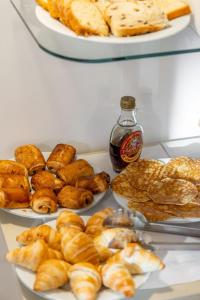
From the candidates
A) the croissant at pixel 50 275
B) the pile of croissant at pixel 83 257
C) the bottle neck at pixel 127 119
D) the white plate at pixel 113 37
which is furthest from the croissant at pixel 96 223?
the white plate at pixel 113 37

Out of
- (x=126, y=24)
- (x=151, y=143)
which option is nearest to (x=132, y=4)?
(x=126, y=24)

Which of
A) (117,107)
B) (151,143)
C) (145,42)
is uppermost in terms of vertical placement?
(145,42)

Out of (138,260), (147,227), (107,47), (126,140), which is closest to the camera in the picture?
(107,47)

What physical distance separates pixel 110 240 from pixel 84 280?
102 millimetres

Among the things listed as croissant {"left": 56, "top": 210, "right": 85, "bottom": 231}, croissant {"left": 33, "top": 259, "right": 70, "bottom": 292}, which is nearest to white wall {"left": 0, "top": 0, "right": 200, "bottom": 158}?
croissant {"left": 56, "top": 210, "right": 85, "bottom": 231}

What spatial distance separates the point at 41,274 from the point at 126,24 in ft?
1.25

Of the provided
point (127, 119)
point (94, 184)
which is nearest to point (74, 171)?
point (94, 184)

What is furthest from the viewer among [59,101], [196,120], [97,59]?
[196,120]

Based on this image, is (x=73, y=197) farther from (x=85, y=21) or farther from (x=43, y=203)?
(x=85, y=21)

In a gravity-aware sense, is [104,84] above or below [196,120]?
above

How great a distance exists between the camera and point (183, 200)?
1.05 meters

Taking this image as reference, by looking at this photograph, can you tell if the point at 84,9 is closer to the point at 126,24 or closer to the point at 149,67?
the point at 126,24

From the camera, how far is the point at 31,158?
1136mm

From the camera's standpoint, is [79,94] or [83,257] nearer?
[83,257]
